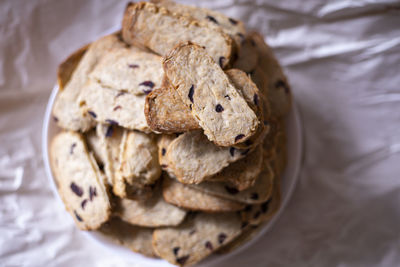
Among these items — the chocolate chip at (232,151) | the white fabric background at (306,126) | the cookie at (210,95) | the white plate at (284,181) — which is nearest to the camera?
the cookie at (210,95)

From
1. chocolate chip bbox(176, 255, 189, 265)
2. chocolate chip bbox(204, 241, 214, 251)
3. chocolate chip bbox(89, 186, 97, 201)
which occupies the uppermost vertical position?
chocolate chip bbox(89, 186, 97, 201)

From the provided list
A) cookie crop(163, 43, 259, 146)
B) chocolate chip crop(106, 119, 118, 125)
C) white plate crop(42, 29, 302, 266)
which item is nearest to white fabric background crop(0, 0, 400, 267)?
white plate crop(42, 29, 302, 266)

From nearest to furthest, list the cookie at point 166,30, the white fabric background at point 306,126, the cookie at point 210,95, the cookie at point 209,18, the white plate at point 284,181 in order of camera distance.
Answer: the cookie at point 210,95 < the cookie at point 166,30 < the cookie at point 209,18 < the white plate at point 284,181 < the white fabric background at point 306,126

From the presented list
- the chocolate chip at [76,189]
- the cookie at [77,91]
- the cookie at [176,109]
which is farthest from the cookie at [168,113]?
the chocolate chip at [76,189]

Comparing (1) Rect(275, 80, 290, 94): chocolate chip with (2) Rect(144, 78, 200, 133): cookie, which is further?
(1) Rect(275, 80, 290, 94): chocolate chip

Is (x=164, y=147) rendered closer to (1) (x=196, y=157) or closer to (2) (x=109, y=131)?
(1) (x=196, y=157)

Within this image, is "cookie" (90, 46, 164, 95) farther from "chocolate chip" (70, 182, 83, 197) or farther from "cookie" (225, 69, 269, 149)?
"chocolate chip" (70, 182, 83, 197)

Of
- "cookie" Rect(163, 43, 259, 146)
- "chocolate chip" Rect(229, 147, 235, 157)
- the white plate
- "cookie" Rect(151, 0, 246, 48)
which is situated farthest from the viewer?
the white plate

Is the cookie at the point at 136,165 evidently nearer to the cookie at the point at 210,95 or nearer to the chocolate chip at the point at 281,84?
the cookie at the point at 210,95
